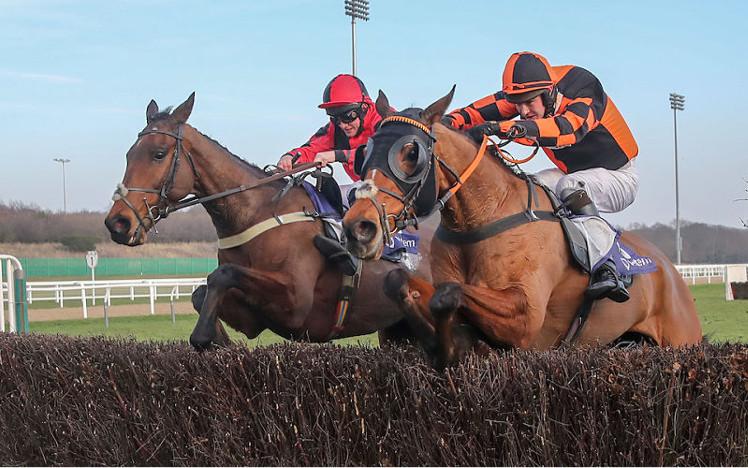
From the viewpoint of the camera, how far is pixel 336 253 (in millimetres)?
4914

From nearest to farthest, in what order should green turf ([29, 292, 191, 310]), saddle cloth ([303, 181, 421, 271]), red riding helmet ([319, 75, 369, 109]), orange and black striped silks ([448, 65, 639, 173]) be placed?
1. orange and black striped silks ([448, 65, 639, 173])
2. saddle cloth ([303, 181, 421, 271])
3. red riding helmet ([319, 75, 369, 109])
4. green turf ([29, 292, 191, 310])

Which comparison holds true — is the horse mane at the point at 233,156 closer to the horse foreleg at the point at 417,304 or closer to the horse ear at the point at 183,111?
the horse ear at the point at 183,111

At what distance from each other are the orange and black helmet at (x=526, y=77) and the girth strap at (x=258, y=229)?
152cm

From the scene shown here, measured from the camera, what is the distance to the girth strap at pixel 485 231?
3.55 meters

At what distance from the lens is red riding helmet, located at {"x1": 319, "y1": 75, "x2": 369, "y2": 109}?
5387 millimetres

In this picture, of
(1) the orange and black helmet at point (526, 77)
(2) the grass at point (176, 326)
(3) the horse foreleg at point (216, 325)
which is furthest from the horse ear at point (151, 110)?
(2) the grass at point (176, 326)

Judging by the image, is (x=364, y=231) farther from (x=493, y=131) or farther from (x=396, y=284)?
(x=493, y=131)

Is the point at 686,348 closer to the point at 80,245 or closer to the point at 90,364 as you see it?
the point at 90,364

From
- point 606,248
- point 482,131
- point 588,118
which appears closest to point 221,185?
point 482,131

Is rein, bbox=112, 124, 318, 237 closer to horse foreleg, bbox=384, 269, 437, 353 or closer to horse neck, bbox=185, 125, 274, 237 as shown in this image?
horse neck, bbox=185, 125, 274, 237

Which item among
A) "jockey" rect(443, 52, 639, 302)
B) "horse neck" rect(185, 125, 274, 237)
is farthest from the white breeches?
"horse neck" rect(185, 125, 274, 237)

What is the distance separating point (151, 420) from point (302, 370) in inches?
32.9

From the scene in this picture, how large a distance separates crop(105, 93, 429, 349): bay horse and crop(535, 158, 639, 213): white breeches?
127 cm

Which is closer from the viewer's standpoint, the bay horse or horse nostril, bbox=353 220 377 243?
horse nostril, bbox=353 220 377 243
